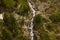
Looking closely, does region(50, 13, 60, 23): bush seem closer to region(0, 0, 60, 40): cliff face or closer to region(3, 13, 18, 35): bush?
region(0, 0, 60, 40): cliff face

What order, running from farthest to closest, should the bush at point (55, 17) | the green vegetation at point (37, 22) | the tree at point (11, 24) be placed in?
the bush at point (55, 17), the green vegetation at point (37, 22), the tree at point (11, 24)

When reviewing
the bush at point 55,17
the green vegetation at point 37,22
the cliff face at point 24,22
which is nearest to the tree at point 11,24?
the cliff face at point 24,22

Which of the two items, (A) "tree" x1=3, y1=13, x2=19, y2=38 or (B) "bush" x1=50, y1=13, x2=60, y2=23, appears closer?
(A) "tree" x1=3, y1=13, x2=19, y2=38

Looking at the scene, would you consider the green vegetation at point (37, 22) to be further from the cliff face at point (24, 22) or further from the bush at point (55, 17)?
the bush at point (55, 17)

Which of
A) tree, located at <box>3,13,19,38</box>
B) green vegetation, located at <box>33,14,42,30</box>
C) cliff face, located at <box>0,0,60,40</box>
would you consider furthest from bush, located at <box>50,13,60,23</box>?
tree, located at <box>3,13,19,38</box>

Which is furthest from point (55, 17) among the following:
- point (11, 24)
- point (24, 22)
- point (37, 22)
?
point (11, 24)

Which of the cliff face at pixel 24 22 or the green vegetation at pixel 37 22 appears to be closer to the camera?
the cliff face at pixel 24 22

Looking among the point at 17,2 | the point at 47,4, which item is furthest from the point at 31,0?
the point at 17,2

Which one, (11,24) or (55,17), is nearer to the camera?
(11,24)

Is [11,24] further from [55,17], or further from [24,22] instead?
[55,17]

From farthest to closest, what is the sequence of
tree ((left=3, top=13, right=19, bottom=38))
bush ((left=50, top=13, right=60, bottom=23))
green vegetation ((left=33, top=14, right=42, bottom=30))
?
bush ((left=50, top=13, right=60, bottom=23))
green vegetation ((left=33, top=14, right=42, bottom=30))
tree ((left=3, top=13, right=19, bottom=38))

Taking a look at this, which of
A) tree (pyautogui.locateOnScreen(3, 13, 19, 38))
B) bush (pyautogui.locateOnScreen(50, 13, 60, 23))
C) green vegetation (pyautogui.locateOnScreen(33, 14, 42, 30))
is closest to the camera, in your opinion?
tree (pyautogui.locateOnScreen(3, 13, 19, 38))

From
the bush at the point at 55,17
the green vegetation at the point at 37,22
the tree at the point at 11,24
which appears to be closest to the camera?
the tree at the point at 11,24
